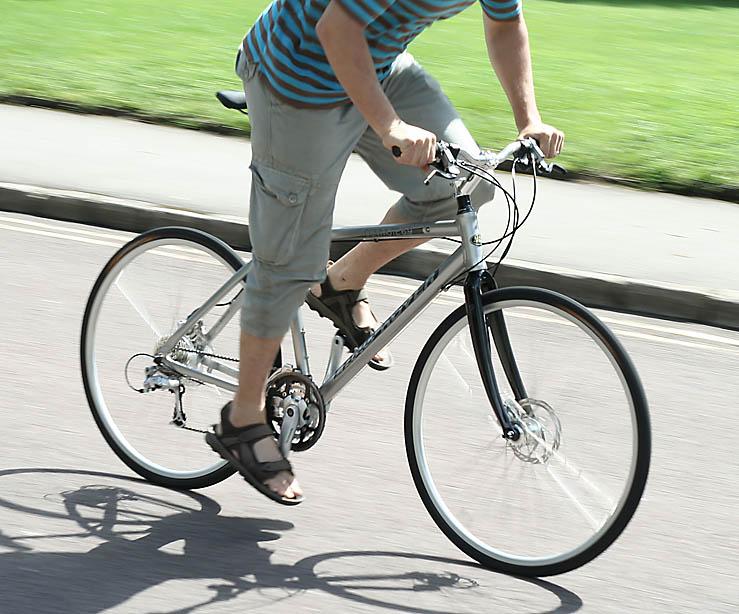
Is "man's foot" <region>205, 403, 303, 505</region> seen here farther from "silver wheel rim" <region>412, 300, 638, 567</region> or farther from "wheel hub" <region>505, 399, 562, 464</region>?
"wheel hub" <region>505, 399, 562, 464</region>

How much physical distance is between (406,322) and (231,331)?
62cm

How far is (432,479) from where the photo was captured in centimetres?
387

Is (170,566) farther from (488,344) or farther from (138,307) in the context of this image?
(488,344)

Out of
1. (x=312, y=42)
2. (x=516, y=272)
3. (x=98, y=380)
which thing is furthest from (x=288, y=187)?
(x=516, y=272)

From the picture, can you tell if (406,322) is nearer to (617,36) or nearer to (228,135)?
(228,135)

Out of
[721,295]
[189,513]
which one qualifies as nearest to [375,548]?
[189,513]

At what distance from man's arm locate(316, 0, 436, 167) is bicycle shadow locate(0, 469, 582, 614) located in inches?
45.6

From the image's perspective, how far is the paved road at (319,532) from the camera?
3578mm

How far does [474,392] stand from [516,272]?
9.10ft

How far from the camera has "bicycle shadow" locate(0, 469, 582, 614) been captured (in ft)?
11.6

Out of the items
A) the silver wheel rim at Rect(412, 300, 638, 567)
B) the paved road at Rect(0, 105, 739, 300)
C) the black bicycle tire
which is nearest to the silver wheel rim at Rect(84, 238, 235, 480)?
the black bicycle tire

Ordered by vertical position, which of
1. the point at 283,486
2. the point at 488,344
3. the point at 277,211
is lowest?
the point at 283,486

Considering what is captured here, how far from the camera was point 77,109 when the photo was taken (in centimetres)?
967

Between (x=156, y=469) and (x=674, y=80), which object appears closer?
(x=156, y=469)
